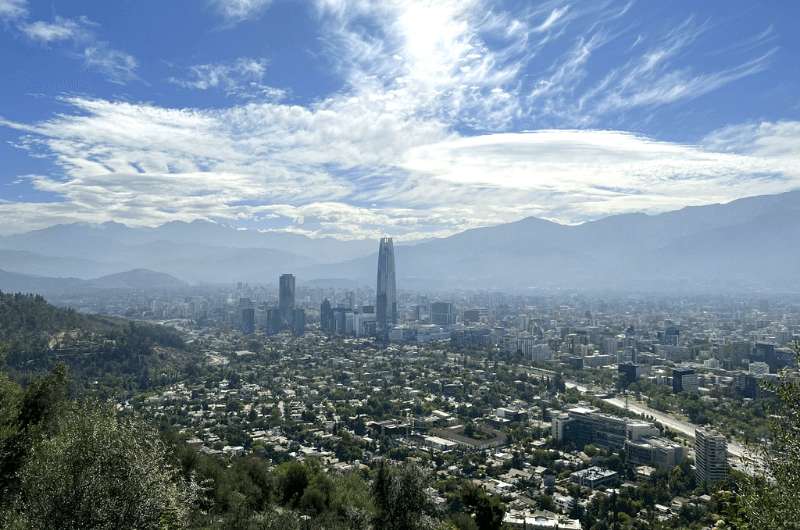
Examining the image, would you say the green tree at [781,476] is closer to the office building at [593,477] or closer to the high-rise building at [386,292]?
the office building at [593,477]

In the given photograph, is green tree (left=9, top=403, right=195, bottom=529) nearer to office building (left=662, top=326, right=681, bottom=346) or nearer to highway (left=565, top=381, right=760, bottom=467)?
highway (left=565, top=381, right=760, bottom=467)

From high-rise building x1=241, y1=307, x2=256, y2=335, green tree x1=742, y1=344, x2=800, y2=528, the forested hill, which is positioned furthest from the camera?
high-rise building x1=241, y1=307, x2=256, y2=335

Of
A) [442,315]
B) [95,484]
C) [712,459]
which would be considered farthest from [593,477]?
[442,315]

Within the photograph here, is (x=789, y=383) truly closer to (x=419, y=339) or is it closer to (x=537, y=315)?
(x=419, y=339)

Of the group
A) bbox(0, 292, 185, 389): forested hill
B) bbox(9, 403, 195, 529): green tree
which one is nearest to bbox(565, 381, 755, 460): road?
bbox(9, 403, 195, 529): green tree

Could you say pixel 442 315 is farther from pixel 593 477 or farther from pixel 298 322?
pixel 593 477

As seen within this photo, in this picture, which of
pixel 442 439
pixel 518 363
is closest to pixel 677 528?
pixel 442 439

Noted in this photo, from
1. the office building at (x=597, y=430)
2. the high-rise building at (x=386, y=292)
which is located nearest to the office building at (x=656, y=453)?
the office building at (x=597, y=430)
